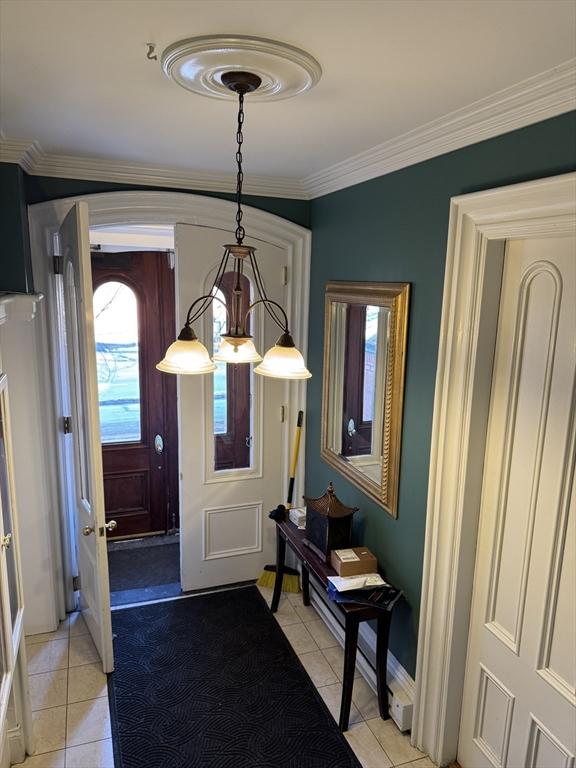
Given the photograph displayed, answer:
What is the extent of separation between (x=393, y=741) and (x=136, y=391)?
290 centimetres

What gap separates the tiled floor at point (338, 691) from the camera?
2344 mm

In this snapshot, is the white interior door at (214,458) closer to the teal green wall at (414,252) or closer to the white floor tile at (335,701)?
the teal green wall at (414,252)

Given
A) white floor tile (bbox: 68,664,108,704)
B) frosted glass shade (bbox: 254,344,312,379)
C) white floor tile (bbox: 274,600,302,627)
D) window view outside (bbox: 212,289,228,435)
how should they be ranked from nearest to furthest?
frosted glass shade (bbox: 254,344,312,379)
white floor tile (bbox: 68,664,108,704)
white floor tile (bbox: 274,600,302,627)
window view outside (bbox: 212,289,228,435)

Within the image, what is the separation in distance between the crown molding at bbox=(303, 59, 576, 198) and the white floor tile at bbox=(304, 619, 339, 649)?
250 centimetres

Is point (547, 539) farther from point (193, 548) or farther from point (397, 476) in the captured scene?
point (193, 548)

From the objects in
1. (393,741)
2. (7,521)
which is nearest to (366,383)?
(393,741)

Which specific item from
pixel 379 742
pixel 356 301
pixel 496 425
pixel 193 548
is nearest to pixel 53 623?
pixel 193 548

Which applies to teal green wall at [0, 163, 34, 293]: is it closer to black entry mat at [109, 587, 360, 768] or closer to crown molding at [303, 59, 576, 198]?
crown molding at [303, 59, 576, 198]

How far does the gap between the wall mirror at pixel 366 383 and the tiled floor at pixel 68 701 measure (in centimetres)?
164

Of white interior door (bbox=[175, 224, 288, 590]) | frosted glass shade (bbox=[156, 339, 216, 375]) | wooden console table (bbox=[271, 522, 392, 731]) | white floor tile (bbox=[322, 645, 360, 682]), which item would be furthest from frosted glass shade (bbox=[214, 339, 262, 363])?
white floor tile (bbox=[322, 645, 360, 682])

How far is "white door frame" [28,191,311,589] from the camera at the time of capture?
2.88 meters

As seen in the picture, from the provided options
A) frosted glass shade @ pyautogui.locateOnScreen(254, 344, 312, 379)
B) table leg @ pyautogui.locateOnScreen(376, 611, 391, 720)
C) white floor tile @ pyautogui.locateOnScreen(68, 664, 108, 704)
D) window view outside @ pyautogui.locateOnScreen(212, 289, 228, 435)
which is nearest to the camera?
frosted glass shade @ pyautogui.locateOnScreen(254, 344, 312, 379)

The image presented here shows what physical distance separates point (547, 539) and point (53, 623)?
2.74 metres

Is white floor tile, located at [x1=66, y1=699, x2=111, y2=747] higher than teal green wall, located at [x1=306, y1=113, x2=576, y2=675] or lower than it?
lower
